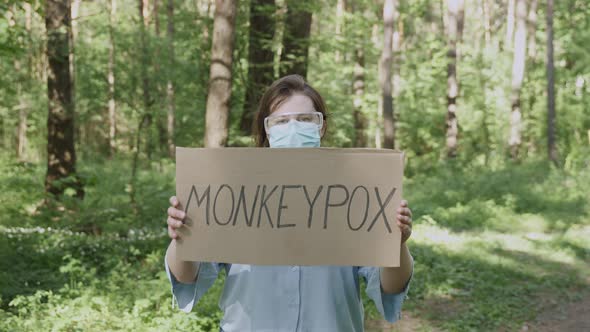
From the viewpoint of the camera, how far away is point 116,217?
9164 mm

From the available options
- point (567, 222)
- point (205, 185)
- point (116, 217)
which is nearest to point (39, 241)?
point (116, 217)

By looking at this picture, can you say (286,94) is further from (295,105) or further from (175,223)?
(175,223)

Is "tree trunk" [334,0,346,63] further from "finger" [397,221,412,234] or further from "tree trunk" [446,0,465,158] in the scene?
"finger" [397,221,412,234]

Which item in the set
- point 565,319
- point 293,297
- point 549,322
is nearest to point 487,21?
point 565,319

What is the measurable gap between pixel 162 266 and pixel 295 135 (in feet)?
16.9

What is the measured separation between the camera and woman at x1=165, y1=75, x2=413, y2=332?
6.29 ft

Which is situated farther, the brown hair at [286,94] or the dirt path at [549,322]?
the dirt path at [549,322]

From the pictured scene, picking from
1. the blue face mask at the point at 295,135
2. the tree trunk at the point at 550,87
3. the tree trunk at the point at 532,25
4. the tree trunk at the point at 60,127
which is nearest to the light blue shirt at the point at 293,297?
the blue face mask at the point at 295,135

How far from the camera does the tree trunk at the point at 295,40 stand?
10.8 metres

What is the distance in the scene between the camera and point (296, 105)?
2.13m

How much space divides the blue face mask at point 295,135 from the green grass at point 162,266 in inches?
119

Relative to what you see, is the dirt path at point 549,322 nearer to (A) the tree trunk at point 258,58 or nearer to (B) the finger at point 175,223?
(B) the finger at point 175,223

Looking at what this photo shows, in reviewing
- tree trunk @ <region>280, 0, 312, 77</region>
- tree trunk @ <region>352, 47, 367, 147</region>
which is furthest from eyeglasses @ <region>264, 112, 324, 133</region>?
tree trunk @ <region>352, 47, 367, 147</region>

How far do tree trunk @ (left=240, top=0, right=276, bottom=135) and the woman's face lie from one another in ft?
28.1
